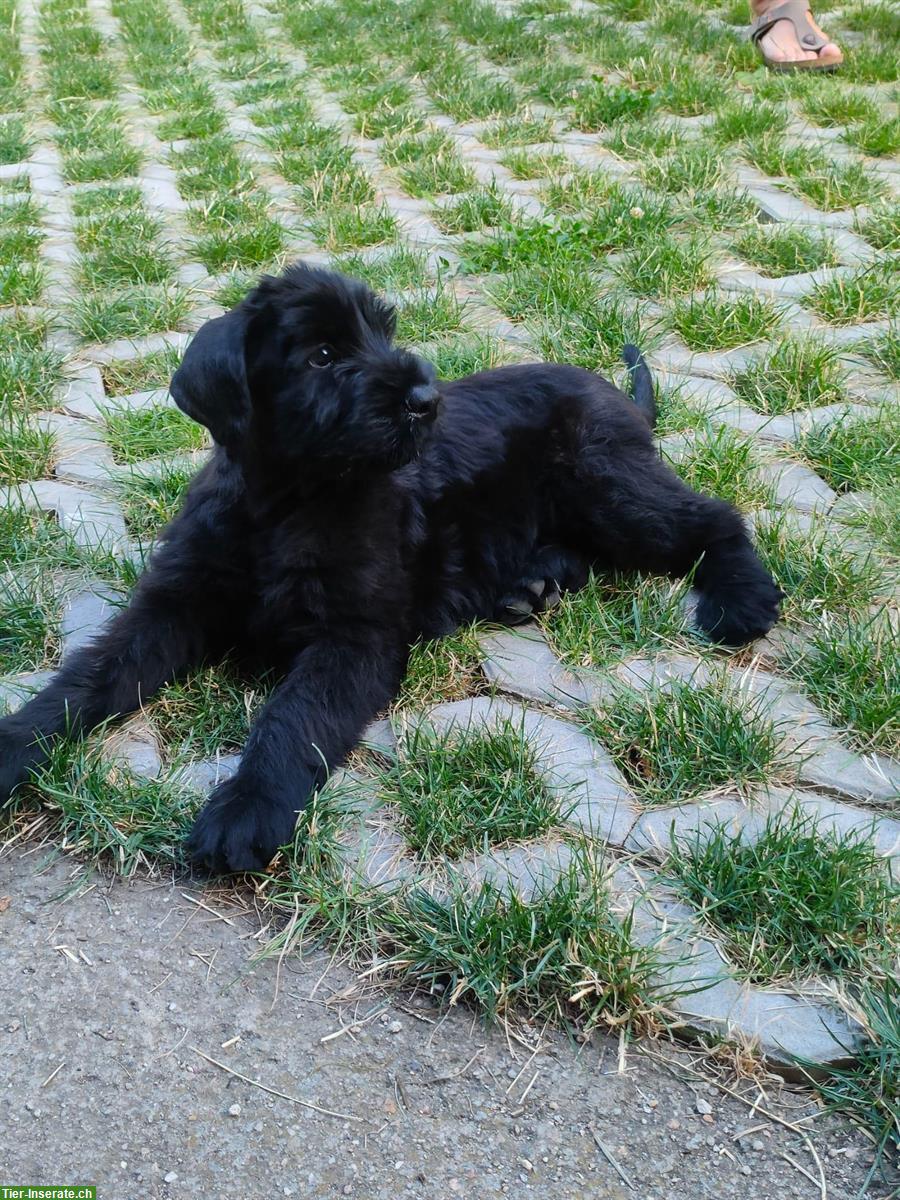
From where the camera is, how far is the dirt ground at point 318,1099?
5.19ft

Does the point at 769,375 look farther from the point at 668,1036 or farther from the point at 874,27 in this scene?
the point at 874,27

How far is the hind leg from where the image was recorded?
2.76m

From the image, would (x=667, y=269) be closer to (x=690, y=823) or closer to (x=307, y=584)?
(x=307, y=584)

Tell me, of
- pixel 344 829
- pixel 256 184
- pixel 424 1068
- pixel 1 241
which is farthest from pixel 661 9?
pixel 424 1068

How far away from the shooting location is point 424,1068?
1734 mm

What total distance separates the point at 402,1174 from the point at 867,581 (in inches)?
69.7

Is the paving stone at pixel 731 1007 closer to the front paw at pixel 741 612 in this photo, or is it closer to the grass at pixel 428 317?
the front paw at pixel 741 612

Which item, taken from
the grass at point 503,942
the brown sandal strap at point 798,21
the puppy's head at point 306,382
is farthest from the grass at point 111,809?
the brown sandal strap at point 798,21

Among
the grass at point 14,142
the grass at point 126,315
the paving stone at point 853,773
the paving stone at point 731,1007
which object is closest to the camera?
the paving stone at point 731,1007

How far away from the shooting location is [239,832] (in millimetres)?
2002

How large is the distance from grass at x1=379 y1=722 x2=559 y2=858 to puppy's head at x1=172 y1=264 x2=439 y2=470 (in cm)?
59

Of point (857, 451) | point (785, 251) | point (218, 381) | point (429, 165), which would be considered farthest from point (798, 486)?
point (429, 165)

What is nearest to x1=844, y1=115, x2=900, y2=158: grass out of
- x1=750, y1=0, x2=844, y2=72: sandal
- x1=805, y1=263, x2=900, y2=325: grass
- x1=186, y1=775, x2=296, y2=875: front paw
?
x1=750, y1=0, x2=844, y2=72: sandal

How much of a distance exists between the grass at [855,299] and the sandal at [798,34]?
8.83ft
